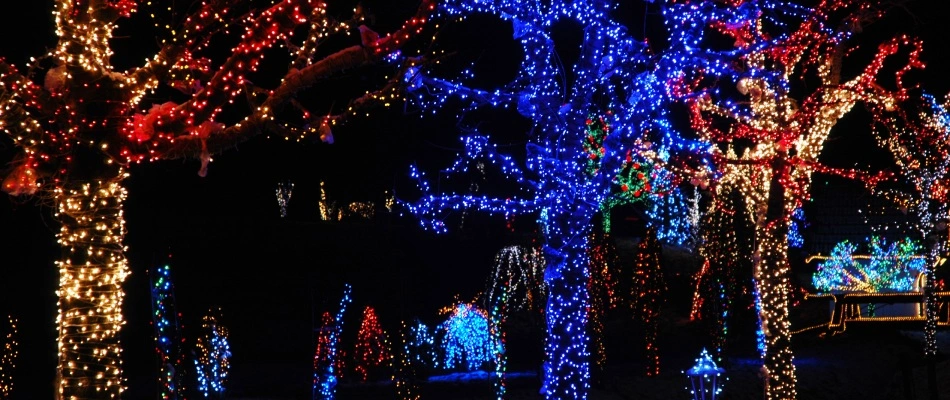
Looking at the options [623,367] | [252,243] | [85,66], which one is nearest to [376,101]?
[85,66]

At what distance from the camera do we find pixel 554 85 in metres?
11.6

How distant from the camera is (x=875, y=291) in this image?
21969mm

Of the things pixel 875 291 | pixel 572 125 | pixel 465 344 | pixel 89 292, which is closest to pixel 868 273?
pixel 875 291

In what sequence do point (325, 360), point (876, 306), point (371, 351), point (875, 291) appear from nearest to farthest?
point (325, 360)
point (371, 351)
point (876, 306)
point (875, 291)

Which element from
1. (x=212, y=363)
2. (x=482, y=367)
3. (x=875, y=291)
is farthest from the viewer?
(x=875, y=291)

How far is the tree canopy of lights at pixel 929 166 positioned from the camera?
16734mm

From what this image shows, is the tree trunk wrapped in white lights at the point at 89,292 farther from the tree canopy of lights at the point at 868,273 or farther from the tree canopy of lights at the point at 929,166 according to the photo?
the tree canopy of lights at the point at 868,273

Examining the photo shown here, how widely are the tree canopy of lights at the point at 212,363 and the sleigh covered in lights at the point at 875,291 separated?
14768mm

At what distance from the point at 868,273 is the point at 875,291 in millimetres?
685

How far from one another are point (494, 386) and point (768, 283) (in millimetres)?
4905

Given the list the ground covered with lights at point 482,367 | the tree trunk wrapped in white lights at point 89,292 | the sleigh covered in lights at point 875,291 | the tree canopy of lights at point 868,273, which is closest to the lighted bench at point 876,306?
the sleigh covered in lights at point 875,291

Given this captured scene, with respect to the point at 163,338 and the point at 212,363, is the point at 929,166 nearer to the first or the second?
the point at 212,363

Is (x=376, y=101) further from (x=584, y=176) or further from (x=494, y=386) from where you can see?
(x=494, y=386)

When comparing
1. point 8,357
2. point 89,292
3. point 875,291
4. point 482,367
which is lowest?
point 482,367
